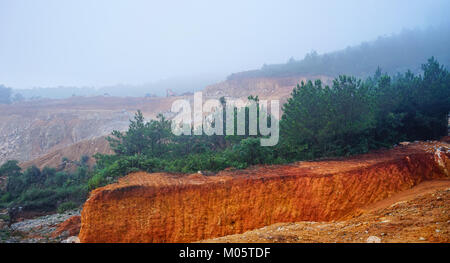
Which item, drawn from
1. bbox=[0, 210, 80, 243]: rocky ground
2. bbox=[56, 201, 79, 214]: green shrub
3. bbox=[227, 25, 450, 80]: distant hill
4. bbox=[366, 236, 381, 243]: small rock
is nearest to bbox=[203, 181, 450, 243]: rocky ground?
bbox=[366, 236, 381, 243]: small rock

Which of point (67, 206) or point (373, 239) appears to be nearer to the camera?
point (373, 239)

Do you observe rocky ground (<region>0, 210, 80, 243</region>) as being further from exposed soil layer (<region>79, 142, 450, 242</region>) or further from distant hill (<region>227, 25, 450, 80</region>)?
distant hill (<region>227, 25, 450, 80</region>)

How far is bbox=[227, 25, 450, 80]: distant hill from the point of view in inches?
1789

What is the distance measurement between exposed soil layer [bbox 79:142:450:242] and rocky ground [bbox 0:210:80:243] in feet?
8.83

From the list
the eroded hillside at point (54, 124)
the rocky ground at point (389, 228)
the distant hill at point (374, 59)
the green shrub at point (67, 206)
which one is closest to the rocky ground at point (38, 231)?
the green shrub at point (67, 206)

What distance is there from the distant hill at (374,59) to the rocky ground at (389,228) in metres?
40.8

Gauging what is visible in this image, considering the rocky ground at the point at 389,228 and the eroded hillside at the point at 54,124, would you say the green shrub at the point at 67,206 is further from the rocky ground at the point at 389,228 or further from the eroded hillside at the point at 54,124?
the eroded hillside at the point at 54,124

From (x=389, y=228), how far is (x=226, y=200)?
4526 mm

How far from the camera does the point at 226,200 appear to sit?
8.30 meters

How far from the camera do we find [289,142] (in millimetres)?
11633

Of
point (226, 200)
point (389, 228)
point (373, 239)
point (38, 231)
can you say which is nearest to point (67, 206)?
point (38, 231)

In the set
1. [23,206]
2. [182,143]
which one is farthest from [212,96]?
[23,206]

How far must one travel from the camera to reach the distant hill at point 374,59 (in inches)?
1789

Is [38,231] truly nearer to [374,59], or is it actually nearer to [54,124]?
[54,124]
